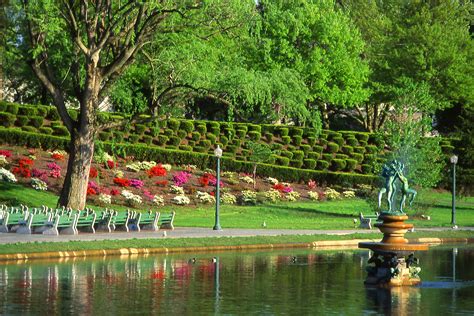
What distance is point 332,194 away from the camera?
63.1 metres

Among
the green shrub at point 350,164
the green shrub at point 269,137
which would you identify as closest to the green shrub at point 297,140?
the green shrub at point 269,137

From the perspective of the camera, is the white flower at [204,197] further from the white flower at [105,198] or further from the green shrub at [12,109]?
the green shrub at [12,109]

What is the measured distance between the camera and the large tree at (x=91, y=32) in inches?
1564

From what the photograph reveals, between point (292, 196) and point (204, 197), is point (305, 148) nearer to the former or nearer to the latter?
point (292, 196)

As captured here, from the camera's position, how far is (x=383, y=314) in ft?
60.7

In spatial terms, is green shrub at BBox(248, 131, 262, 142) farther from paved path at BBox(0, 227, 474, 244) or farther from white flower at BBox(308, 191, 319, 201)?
paved path at BBox(0, 227, 474, 244)

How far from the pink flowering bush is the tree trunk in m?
14.8

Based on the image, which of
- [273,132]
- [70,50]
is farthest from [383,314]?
[273,132]

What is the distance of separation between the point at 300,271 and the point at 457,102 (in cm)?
6257

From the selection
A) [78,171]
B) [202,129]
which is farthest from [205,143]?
[78,171]

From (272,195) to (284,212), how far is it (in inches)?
159

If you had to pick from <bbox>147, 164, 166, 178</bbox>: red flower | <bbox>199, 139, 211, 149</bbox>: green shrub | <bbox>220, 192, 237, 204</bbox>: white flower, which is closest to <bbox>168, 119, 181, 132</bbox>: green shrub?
<bbox>199, 139, 211, 149</bbox>: green shrub

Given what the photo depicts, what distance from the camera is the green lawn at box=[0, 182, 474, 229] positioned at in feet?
156

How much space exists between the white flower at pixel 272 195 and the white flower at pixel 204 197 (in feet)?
13.7
